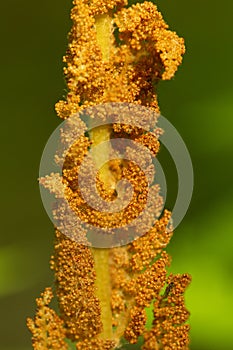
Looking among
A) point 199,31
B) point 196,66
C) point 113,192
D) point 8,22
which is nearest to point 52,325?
point 113,192

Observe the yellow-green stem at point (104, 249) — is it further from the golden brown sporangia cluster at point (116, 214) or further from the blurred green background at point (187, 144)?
the blurred green background at point (187, 144)

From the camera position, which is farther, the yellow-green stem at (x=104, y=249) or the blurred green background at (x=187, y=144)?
the blurred green background at (x=187, y=144)

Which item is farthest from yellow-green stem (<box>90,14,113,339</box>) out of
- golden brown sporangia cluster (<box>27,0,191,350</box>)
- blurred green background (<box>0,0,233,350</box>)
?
blurred green background (<box>0,0,233,350</box>)

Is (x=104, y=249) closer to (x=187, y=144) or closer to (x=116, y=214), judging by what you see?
(x=116, y=214)

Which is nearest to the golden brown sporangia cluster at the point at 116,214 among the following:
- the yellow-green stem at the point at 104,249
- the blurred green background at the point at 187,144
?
the yellow-green stem at the point at 104,249

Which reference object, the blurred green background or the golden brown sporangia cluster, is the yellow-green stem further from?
the blurred green background

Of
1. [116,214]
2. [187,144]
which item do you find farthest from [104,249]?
[187,144]
